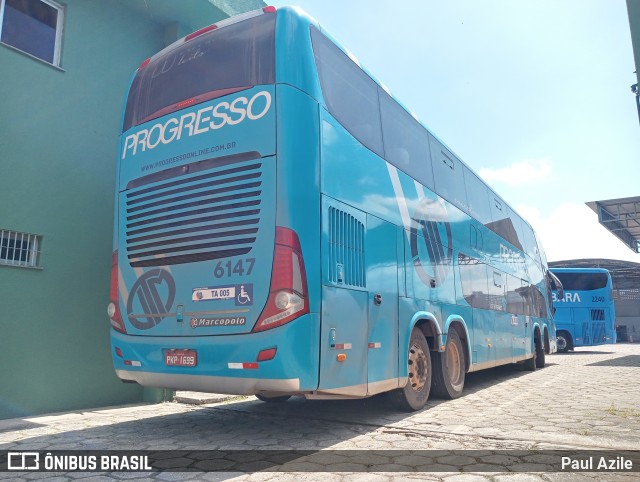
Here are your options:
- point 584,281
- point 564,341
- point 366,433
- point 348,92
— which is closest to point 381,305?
point 366,433

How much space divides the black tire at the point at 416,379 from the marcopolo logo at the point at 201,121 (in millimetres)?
3355

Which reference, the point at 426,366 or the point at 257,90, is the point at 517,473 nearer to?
the point at 426,366

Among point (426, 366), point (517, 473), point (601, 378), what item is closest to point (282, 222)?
point (517, 473)

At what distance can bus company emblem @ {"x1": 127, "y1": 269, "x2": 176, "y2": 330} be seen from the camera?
16.8ft

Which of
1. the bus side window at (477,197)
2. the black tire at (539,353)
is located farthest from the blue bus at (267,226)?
the black tire at (539,353)

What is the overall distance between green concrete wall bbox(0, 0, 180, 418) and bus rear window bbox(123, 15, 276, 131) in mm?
1625

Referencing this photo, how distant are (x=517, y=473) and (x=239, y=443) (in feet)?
8.45

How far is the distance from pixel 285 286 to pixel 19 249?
4.20 meters

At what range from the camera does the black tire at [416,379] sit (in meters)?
Answer: 6.36

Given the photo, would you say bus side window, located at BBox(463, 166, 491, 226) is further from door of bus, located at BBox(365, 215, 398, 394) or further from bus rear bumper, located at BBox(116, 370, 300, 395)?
bus rear bumper, located at BBox(116, 370, 300, 395)

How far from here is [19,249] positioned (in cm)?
657

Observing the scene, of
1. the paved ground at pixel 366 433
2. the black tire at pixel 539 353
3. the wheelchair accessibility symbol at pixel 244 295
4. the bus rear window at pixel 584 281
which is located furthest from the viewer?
the bus rear window at pixel 584 281

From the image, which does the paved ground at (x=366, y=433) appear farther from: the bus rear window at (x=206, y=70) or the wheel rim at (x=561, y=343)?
the wheel rim at (x=561, y=343)

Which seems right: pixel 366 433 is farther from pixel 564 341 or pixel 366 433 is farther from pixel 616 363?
pixel 564 341
